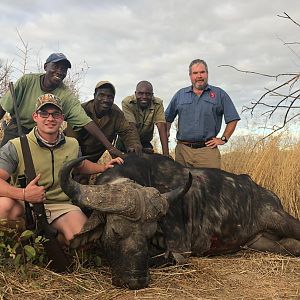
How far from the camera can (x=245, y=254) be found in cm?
534

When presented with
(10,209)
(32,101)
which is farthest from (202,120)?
(10,209)

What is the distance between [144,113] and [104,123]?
0.88 metres

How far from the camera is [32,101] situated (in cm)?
576

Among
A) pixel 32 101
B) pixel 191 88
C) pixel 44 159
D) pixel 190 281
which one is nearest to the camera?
pixel 190 281

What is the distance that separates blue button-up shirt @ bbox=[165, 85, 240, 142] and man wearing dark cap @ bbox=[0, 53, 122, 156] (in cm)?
188

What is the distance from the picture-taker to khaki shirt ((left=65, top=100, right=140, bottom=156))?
6.49 meters

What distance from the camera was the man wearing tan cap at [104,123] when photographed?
6.41 meters

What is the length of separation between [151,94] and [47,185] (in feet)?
10.0

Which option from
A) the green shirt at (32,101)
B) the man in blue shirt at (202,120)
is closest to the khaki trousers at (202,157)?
the man in blue shirt at (202,120)

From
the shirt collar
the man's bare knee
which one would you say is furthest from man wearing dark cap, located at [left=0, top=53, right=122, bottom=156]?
the shirt collar

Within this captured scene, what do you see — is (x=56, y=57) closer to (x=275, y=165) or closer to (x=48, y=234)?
(x=48, y=234)

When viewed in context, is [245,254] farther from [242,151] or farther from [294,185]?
[242,151]

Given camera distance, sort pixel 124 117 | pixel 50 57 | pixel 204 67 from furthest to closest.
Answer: pixel 204 67 < pixel 124 117 < pixel 50 57

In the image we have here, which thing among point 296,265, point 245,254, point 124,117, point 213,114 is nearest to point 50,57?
point 124,117
